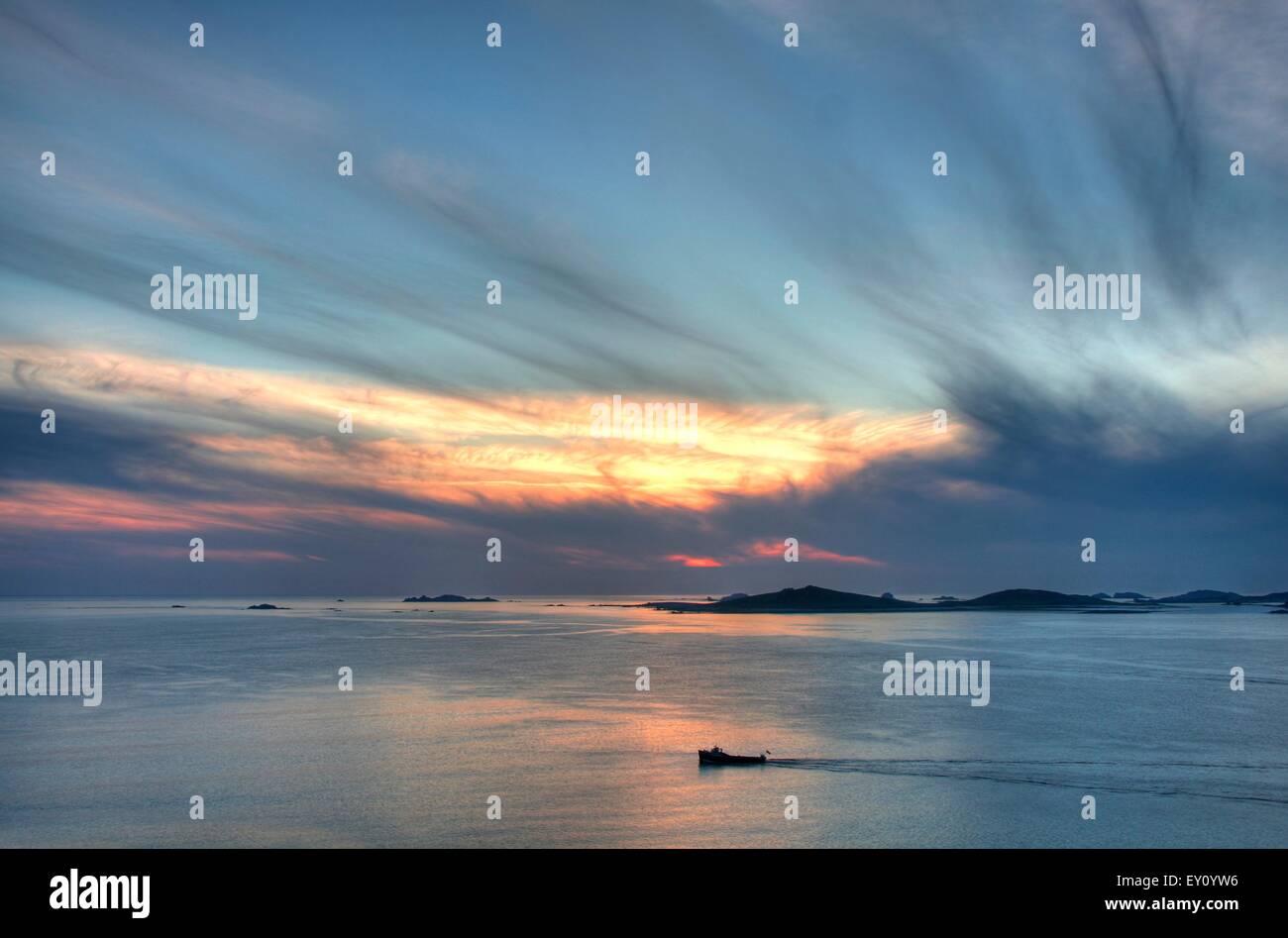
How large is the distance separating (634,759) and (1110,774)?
819 inches

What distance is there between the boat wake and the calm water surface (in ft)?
0.52

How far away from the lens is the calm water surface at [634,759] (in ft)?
97.6

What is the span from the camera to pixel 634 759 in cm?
4034

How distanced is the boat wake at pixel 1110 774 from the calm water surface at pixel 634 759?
0.16 meters

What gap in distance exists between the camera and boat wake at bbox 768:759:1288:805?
3522cm
